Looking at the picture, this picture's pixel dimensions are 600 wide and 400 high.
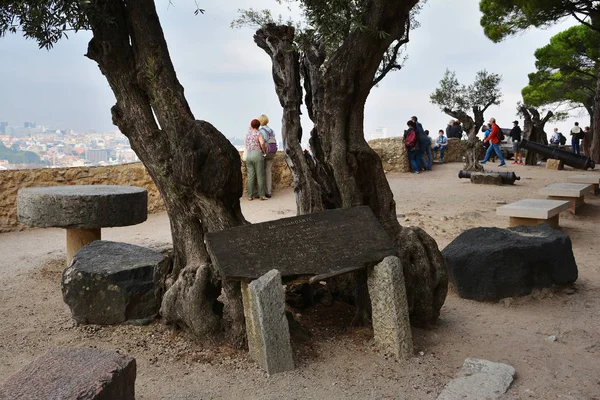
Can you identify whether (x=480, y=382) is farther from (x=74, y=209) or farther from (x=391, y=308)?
(x=74, y=209)

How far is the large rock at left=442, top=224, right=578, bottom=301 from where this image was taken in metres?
5.80

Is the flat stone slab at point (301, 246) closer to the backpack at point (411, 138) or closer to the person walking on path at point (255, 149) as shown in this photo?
the person walking on path at point (255, 149)

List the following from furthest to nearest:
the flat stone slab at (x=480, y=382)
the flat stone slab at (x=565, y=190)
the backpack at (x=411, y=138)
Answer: the backpack at (x=411, y=138) → the flat stone slab at (x=565, y=190) → the flat stone slab at (x=480, y=382)

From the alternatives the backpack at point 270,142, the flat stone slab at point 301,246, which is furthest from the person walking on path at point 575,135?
the flat stone slab at point 301,246

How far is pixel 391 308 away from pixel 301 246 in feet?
2.59

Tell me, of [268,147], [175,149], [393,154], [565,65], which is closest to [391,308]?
[175,149]

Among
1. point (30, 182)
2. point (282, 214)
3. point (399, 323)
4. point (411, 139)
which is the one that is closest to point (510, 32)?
point (411, 139)

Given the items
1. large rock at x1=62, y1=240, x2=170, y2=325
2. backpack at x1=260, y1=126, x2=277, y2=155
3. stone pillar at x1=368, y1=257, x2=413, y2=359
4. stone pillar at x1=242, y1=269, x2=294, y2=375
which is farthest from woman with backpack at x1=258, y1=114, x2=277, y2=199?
stone pillar at x1=242, y1=269, x2=294, y2=375

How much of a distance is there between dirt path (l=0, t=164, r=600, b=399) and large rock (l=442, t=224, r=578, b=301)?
0.48 ft

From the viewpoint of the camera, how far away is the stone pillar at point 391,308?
13.5 ft

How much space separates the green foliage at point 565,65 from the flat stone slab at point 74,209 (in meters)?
21.6

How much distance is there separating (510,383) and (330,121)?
2.57m

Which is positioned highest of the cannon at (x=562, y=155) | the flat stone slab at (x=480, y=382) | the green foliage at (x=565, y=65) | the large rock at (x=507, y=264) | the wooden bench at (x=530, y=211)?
the green foliage at (x=565, y=65)

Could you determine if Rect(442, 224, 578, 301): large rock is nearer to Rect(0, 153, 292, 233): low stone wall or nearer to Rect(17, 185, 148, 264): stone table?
Rect(17, 185, 148, 264): stone table
